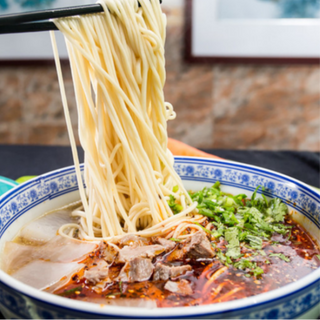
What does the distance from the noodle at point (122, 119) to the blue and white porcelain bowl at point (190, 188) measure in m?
0.18

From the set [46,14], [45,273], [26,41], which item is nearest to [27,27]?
[46,14]

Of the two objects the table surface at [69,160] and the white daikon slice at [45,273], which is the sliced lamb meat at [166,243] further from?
the table surface at [69,160]

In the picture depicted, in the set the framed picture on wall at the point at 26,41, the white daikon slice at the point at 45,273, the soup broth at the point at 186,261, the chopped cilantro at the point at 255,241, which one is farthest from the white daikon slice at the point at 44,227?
the framed picture on wall at the point at 26,41

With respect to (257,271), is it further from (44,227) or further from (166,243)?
(44,227)

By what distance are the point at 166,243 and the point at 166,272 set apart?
0.14 metres

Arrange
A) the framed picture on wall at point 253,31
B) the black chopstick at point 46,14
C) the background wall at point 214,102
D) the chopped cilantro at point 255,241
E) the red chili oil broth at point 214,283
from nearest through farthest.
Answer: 1. the black chopstick at point 46,14
2. the red chili oil broth at point 214,283
3. the chopped cilantro at point 255,241
4. the framed picture on wall at point 253,31
5. the background wall at point 214,102

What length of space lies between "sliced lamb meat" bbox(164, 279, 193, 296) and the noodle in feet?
0.84

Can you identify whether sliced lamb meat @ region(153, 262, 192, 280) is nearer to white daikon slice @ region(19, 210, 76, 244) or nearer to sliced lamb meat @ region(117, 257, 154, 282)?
sliced lamb meat @ region(117, 257, 154, 282)

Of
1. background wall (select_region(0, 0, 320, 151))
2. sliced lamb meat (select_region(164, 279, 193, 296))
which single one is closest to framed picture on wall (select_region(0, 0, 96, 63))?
background wall (select_region(0, 0, 320, 151))

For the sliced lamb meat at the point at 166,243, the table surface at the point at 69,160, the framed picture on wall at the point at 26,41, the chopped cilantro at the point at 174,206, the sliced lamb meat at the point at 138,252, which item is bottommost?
the sliced lamb meat at the point at 138,252

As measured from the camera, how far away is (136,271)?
0.98 metres

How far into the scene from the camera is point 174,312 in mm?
658

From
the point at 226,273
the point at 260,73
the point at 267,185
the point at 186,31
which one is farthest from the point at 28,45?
the point at 226,273

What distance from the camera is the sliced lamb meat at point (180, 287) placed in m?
0.92
